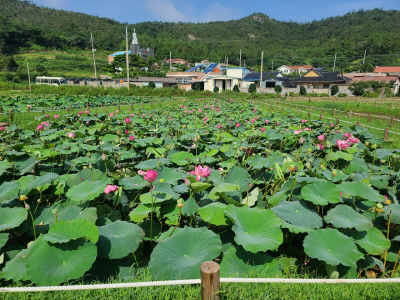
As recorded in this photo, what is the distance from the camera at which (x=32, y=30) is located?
62.4 meters

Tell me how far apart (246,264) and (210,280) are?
17.8 inches

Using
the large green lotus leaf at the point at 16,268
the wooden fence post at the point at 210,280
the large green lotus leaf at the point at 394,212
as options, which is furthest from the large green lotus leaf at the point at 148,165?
the large green lotus leaf at the point at 394,212

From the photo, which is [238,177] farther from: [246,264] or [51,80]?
[51,80]

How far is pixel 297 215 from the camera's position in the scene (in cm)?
171

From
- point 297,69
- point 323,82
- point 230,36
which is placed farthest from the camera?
point 230,36

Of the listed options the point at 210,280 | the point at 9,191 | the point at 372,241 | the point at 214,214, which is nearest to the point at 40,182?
the point at 9,191

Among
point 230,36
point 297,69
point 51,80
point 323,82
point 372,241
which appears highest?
point 230,36

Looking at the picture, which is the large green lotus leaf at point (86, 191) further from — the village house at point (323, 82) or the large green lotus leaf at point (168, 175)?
the village house at point (323, 82)

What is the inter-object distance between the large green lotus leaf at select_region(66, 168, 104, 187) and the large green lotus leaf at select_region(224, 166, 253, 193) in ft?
3.40

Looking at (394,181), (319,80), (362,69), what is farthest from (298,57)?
(394,181)

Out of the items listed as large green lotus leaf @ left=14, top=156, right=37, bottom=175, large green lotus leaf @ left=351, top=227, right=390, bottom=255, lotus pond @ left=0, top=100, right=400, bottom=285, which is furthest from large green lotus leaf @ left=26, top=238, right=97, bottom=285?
large green lotus leaf @ left=351, top=227, right=390, bottom=255

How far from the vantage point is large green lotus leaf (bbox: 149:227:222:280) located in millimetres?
1337

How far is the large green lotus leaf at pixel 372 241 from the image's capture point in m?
1.56

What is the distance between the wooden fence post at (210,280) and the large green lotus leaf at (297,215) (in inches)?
28.4
